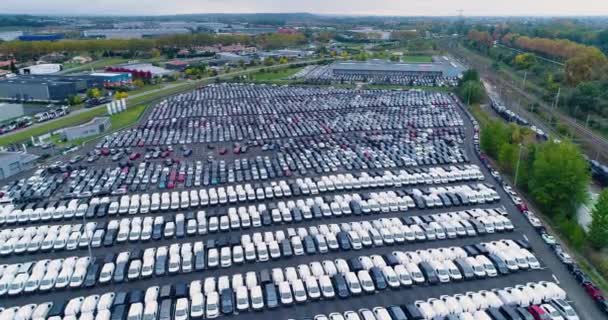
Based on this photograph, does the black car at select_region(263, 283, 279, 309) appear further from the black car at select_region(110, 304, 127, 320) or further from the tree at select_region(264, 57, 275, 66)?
the tree at select_region(264, 57, 275, 66)

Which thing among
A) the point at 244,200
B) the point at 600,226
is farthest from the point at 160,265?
the point at 600,226

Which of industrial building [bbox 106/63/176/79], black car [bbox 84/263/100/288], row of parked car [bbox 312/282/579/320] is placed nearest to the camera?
row of parked car [bbox 312/282/579/320]

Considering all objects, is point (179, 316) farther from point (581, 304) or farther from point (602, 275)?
point (602, 275)

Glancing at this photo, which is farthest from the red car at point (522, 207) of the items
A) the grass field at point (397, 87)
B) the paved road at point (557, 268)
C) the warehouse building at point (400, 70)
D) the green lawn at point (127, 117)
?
the warehouse building at point (400, 70)

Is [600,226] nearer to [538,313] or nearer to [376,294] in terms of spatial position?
[538,313]

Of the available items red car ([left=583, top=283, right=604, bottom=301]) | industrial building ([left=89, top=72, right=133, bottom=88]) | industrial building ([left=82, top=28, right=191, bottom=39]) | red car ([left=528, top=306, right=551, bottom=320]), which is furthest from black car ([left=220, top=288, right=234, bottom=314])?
industrial building ([left=82, top=28, right=191, bottom=39])

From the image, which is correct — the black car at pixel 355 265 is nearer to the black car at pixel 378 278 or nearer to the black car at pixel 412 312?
the black car at pixel 378 278
